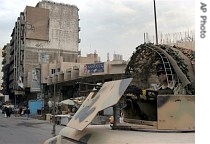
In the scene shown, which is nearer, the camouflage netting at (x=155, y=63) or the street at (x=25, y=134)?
the camouflage netting at (x=155, y=63)

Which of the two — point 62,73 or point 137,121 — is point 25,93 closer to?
point 62,73

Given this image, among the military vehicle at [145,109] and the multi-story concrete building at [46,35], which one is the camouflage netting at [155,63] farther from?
the multi-story concrete building at [46,35]

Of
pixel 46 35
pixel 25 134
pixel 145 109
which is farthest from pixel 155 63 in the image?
pixel 46 35

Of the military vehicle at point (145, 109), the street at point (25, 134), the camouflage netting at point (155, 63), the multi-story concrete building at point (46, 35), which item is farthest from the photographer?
the multi-story concrete building at point (46, 35)

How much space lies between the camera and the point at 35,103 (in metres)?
50.6

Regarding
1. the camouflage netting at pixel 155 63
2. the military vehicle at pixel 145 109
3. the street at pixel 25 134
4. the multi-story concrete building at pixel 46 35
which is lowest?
the street at pixel 25 134

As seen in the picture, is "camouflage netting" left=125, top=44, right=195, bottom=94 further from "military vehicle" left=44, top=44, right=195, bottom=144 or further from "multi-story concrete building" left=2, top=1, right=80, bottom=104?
"multi-story concrete building" left=2, top=1, right=80, bottom=104

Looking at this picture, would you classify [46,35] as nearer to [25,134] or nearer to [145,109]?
[25,134]

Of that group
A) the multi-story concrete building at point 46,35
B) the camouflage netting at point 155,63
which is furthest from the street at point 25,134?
the multi-story concrete building at point 46,35

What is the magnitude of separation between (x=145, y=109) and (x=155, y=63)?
949 millimetres

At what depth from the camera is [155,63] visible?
4645 millimetres

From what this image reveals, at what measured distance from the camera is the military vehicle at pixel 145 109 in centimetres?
275

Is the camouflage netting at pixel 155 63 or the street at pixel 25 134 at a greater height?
the camouflage netting at pixel 155 63

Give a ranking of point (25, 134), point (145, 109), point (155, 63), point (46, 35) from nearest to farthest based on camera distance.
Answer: point (145, 109)
point (155, 63)
point (25, 134)
point (46, 35)
